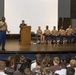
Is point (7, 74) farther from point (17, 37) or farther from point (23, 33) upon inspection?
point (17, 37)

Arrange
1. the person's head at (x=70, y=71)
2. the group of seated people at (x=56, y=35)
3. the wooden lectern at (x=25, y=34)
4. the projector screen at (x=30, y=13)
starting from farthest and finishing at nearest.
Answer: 1. the projector screen at (x=30, y=13)
2. the group of seated people at (x=56, y=35)
3. the wooden lectern at (x=25, y=34)
4. the person's head at (x=70, y=71)

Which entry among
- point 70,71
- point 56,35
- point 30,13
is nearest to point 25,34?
point 56,35

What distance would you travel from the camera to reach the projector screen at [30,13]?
56.4 feet

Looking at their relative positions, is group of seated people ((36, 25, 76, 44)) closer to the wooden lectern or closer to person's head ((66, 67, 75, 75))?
the wooden lectern

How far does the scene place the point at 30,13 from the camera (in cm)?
1730

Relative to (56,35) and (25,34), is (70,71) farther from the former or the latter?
(56,35)

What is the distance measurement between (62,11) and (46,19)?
1194 mm

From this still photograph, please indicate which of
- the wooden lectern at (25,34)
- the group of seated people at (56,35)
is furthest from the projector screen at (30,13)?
the wooden lectern at (25,34)

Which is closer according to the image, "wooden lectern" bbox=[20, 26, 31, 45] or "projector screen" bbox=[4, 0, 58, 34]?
"wooden lectern" bbox=[20, 26, 31, 45]

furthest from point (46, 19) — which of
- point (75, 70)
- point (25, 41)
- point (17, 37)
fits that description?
point (75, 70)

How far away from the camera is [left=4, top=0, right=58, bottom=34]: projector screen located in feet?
56.4

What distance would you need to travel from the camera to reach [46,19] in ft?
57.3

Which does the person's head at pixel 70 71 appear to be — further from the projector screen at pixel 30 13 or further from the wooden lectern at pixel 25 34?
the projector screen at pixel 30 13

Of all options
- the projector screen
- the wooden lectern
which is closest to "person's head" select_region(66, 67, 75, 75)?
the wooden lectern
